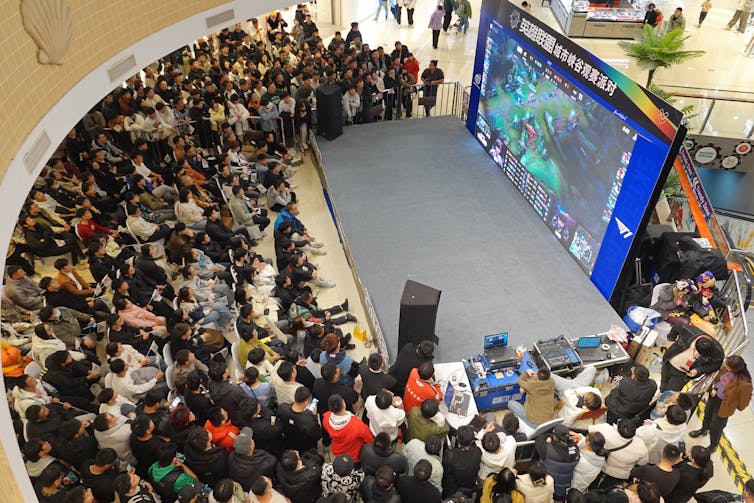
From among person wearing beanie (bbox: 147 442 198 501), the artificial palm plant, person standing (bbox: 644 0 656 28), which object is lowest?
person wearing beanie (bbox: 147 442 198 501)

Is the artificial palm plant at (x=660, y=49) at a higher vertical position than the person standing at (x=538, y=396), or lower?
higher

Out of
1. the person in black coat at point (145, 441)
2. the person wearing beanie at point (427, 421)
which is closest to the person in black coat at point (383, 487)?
the person wearing beanie at point (427, 421)

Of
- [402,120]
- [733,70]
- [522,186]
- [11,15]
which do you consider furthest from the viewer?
[733,70]

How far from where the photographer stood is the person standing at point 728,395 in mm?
5594

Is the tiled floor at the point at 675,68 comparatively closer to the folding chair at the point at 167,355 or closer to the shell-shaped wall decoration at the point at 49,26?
the folding chair at the point at 167,355

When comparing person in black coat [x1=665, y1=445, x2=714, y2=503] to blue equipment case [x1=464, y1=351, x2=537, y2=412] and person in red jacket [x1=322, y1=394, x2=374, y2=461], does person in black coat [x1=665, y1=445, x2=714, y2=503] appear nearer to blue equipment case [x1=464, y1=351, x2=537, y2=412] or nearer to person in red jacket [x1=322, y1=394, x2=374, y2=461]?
blue equipment case [x1=464, y1=351, x2=537, y2=412]

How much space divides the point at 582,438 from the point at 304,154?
26.6 ft

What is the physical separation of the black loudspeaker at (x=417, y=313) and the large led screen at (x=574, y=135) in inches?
109

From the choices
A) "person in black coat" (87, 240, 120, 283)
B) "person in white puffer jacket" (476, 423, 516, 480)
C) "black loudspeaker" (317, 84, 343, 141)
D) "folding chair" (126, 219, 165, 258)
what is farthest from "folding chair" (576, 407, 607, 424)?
"black loudspeaker" (317, 84, 343, 141)

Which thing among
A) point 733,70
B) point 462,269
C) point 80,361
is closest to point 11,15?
point 80,361

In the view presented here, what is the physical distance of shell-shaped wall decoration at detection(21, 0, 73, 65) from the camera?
4148 millimetres

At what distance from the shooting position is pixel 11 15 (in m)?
3.96

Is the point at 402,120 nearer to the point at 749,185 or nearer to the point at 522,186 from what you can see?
the point at 522,186

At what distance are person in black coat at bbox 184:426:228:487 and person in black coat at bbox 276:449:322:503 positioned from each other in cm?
52
